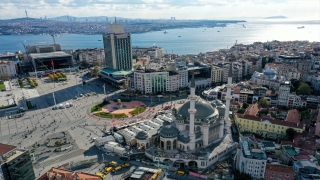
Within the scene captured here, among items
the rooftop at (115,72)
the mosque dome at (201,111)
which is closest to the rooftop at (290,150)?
the mosque dome at (201,111)

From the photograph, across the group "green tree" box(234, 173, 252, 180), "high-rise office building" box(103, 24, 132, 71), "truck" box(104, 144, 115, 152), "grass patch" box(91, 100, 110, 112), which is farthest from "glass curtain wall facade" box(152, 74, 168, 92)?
"green tree" box(234, 173, 252, 180)

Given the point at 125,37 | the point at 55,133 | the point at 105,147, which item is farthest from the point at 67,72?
the point at 105,147

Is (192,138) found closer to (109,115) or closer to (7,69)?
(109,115)

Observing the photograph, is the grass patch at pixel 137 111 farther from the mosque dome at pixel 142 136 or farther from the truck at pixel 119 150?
the truck at pixel 119 150

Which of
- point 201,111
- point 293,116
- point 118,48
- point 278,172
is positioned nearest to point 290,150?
point 278,172

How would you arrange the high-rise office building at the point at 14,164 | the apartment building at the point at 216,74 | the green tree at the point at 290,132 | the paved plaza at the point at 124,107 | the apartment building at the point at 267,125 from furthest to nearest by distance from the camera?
the apartment building at the point at 216,74, the paved plaza at the point at 124,107, the apartment building at the point at 267,125, the green tree at the point at 290,132, the high-rise office building at the point at 14,164

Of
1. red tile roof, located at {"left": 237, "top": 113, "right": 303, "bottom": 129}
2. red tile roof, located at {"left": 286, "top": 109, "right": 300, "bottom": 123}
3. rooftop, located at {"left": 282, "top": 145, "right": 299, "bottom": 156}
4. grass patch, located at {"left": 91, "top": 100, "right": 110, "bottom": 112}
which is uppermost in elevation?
red tile roof, located at {"left": 237, "top": 113, "right": 303, "bottom": 129}

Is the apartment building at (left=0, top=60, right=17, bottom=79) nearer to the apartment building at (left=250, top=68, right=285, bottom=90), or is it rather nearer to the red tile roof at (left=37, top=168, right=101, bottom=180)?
the red tile roof at (left=37, top=168, right=101, bottom=180)
